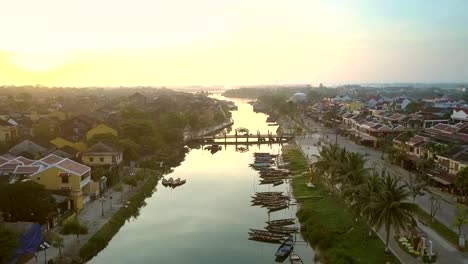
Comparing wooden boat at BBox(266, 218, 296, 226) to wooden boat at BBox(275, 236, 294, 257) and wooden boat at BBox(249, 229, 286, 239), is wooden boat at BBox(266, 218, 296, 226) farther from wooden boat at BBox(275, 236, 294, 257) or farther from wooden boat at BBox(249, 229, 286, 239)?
wooden boat at BBox(275, 236, 294, 257)

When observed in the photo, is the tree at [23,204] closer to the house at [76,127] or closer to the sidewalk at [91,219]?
the sidewalk at [91,219]

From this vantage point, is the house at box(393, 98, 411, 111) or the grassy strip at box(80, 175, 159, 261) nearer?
the grassy strip at box(80, 175, 159, 261)

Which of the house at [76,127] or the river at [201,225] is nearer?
the river at [201,225]

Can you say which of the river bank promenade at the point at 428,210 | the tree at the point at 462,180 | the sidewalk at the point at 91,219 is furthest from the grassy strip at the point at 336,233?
the sidewalk at the point at 91,219

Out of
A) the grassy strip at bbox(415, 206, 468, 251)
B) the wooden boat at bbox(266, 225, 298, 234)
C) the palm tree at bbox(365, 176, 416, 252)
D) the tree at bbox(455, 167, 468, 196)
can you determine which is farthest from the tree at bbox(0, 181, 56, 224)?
the tree at bbox(455, 167, 468, 196)

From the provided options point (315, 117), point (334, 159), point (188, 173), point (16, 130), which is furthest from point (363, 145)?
point (16, 130)

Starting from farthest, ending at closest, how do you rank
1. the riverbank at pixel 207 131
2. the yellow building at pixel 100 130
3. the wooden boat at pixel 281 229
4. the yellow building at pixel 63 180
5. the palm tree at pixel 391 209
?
the riverbank at pixel 207 131, the yellow building at pixel 100 130, the yellow building at pixel 63 180, the wooden boat at pixel 281 229, the palm tree at pixel 391 209

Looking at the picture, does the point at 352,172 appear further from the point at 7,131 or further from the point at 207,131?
the point at 207,131

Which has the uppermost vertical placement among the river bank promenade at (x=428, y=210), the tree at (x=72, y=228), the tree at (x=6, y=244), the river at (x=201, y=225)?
the tree at (x=6, y=244)
